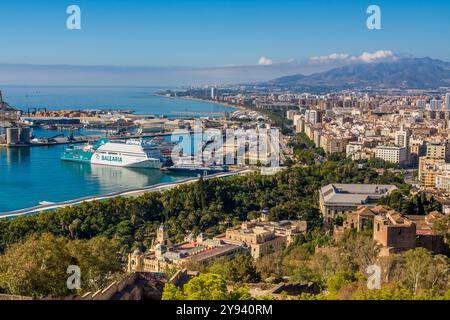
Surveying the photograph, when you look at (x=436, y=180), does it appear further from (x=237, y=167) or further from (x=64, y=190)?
(x=64, y=190)

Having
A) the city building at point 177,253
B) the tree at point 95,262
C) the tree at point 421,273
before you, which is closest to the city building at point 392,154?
the city building at point 177,253

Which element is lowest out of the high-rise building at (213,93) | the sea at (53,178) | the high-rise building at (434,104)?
the sea at (53,178)

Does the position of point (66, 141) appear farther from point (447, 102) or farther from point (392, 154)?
point (447, 102)

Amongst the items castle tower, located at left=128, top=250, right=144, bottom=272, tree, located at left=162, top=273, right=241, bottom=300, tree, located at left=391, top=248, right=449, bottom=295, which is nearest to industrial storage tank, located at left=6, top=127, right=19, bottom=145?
castle tower, located at left=128, top=250, right=144, bottom=272

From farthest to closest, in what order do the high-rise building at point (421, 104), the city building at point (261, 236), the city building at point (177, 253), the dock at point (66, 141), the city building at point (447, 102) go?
the high-rise building at point (421, 104) < the city building at point (447, 102) < the dock at point (66, 141) < the city building at point (261, 236) < the city building at point (177, 253)

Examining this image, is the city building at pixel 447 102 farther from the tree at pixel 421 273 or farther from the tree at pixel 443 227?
the tree at pixel 421 273
